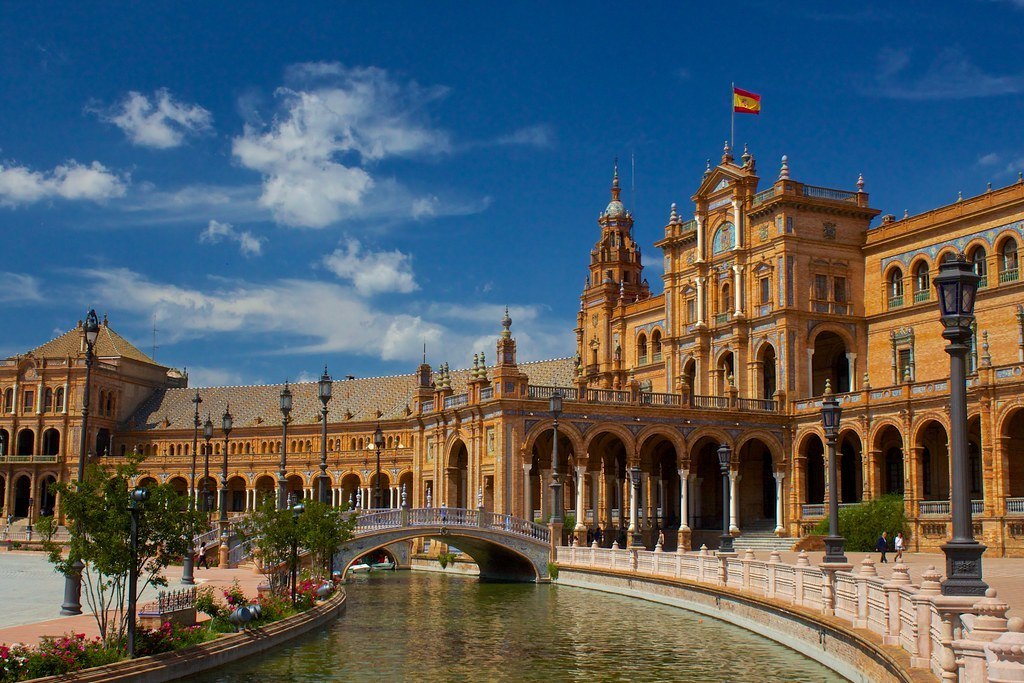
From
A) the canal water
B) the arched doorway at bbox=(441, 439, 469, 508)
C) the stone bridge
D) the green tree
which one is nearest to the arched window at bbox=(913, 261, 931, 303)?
the stone bridge

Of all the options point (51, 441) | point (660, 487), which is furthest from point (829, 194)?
point (51, 441)

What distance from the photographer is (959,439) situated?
15.2 meters

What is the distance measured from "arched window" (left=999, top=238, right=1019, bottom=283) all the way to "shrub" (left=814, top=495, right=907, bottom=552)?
11.1 metres

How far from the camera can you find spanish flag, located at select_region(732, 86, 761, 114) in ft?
203

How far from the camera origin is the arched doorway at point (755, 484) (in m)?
63.1

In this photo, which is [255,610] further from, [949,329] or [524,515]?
[524,515]

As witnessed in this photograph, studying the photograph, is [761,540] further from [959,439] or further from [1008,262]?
[959,439]

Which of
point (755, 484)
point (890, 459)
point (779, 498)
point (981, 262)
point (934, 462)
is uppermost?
point (981, 262)

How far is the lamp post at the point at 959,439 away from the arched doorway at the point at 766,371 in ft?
153

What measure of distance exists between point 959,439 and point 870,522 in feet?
123

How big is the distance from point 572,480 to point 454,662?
156ft

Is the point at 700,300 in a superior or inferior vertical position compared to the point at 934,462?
superior

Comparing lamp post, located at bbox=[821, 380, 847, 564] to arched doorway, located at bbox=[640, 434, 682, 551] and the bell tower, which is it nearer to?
arched doorway, located at bbox=[640, 434, 682, 551]

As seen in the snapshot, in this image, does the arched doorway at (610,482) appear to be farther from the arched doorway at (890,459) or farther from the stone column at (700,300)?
the arched doorway at (890,459)
